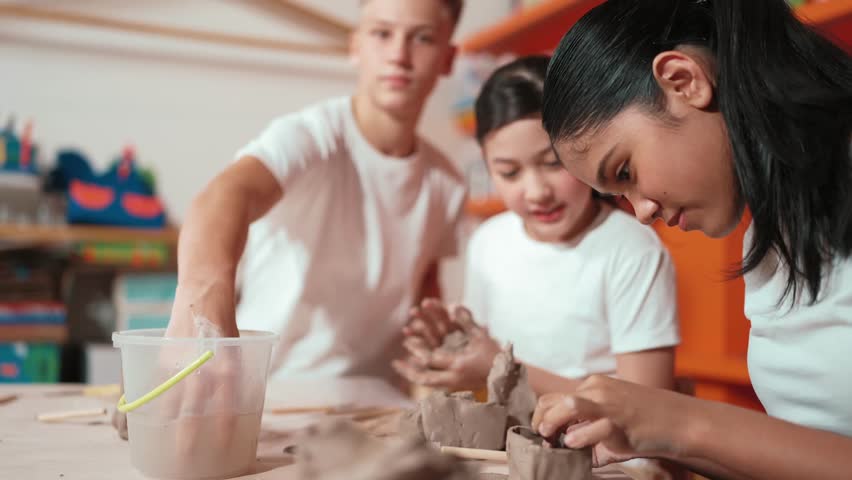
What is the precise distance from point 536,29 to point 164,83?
1.16m

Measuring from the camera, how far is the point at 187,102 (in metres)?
2.47

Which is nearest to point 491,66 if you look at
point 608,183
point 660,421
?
point 608,183

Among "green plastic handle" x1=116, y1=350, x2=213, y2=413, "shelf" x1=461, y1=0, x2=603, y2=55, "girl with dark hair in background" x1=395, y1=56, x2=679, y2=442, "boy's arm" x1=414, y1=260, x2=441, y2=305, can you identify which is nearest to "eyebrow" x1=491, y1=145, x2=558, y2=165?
"girl with dark hair in background" x1=395, y1=56, x2=679, y2=442

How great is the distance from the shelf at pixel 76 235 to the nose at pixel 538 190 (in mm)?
1466

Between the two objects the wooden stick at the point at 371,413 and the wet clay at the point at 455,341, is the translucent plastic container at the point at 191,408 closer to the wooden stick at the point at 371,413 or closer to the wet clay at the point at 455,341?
the wooden stick at the point at 371,413

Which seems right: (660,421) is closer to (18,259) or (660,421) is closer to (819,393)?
(819,393)

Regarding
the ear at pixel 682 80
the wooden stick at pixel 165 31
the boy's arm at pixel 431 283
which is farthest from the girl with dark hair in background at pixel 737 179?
the wooden stick at pixel 165 31

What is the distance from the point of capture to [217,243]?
87 cm

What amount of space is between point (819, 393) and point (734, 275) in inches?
4.7

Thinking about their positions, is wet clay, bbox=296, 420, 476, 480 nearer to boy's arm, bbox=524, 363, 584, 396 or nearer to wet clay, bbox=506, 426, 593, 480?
wet clay, bbox=506, 426, 593, 480

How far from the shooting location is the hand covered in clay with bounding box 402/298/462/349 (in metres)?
0.99

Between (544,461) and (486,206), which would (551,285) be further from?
(486,206)

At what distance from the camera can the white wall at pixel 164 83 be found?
2.30 meters

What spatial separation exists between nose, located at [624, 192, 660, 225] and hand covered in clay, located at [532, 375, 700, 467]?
0.18 m
